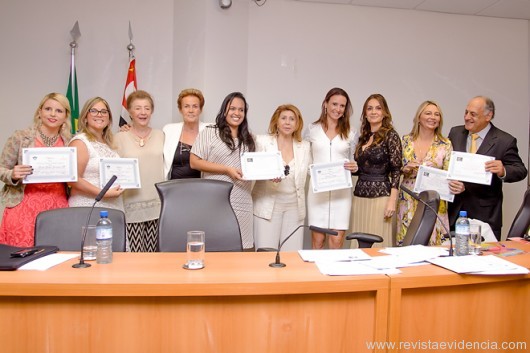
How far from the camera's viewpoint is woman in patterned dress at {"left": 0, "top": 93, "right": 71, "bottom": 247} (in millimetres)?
2758

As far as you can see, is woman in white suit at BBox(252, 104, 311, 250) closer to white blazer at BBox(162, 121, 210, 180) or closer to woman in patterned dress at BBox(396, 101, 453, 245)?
white blazer at BBox(162, 121, 210, 180)

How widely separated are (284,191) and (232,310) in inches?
68.5

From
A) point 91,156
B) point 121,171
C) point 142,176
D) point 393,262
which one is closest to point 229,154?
point 142,176

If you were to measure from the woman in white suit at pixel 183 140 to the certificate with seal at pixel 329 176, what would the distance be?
933mm

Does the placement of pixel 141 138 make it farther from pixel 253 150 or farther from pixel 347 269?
pixel 347 269

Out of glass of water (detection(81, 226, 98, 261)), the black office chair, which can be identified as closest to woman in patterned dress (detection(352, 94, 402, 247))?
the black office chair

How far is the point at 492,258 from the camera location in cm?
197

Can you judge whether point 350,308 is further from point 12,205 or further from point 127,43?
point 127,43

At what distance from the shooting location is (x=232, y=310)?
5.24ft

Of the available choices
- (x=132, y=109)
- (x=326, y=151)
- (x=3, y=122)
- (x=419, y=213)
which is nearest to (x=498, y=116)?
(x=326, y=151)

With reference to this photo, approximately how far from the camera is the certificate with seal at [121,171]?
285 cm

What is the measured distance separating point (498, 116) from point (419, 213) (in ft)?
11.3

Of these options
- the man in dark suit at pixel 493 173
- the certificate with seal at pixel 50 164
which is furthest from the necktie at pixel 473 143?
the certificate with seal at pixel 50 164

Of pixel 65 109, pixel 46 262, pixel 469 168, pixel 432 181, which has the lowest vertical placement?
pixel 46 262
